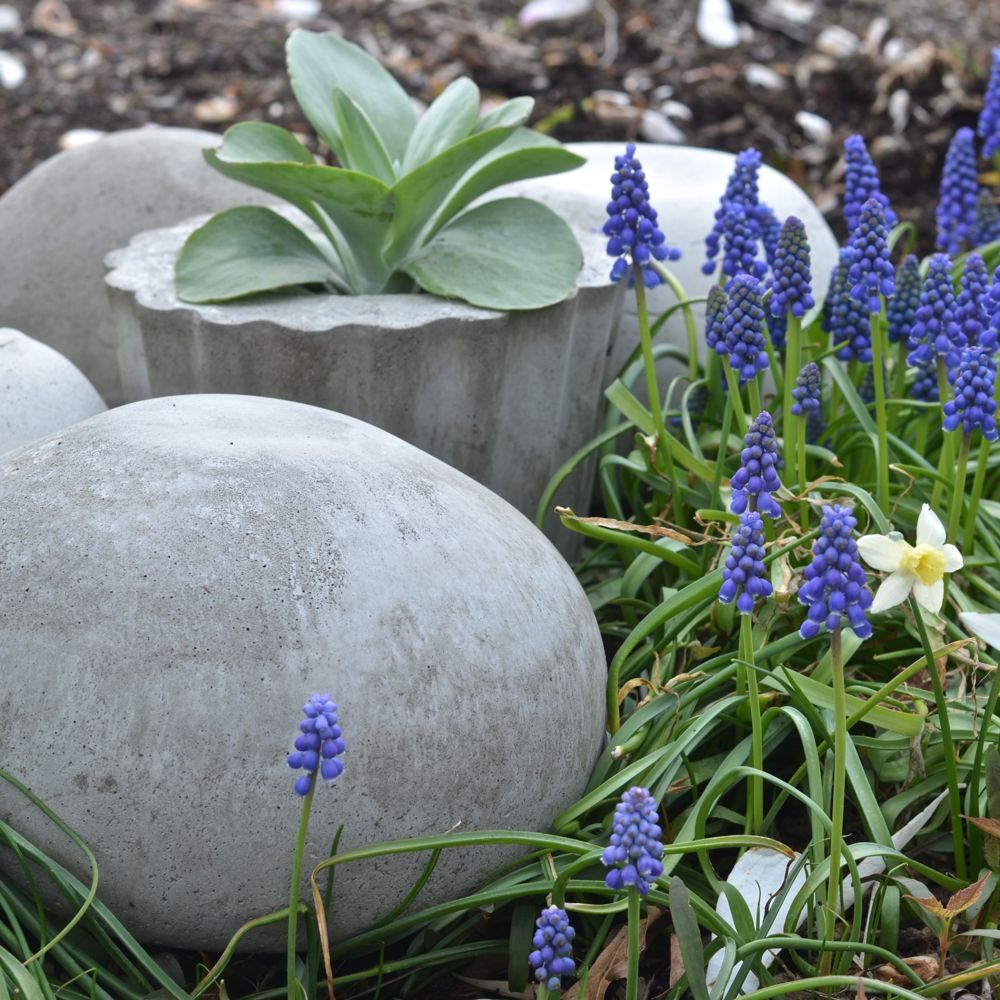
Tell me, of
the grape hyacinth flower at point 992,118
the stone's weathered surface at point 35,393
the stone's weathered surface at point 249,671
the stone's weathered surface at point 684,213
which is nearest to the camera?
the stone's weathered surface at point 249,671

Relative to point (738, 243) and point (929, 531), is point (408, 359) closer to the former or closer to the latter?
point (738, 243)

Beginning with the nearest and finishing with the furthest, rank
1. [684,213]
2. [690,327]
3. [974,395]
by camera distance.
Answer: [974,395] → [690,327] → [684,213]

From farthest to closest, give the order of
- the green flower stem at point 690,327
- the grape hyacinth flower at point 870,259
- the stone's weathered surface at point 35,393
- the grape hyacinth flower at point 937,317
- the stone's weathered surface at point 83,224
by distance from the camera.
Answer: the stone's weathered surface at point 83,224
the green flower stem at point 690,327
the stone's weathered surface at point 35,393
the grape hyacinth flower at point 937,317
the grape hyacinth flower at point 870,259

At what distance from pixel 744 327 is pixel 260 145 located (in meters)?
1.10

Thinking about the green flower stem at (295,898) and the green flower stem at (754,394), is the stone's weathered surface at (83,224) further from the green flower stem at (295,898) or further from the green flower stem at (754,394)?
the green flower stem at (295,898)

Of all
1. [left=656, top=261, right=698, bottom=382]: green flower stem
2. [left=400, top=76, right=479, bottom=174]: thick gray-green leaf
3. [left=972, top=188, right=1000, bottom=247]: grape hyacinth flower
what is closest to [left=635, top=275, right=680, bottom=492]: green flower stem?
[left=656, top=261, right=698, bottom=382]: green flower stem

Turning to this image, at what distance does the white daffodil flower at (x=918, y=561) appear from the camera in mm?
1573

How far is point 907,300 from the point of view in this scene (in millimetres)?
2621

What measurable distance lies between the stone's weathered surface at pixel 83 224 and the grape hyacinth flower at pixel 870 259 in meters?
1.65

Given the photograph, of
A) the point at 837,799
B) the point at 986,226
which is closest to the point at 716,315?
the point at 837,799

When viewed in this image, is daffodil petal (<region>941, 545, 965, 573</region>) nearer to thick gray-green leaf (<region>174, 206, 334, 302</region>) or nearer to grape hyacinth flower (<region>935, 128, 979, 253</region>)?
thick gray-green leaf (<region>174, 206, 334, 302</region>)

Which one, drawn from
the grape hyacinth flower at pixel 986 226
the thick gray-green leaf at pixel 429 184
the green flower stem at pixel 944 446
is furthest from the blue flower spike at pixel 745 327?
the grape hyacinth flower at pixel 986 226

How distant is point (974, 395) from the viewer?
2.03m

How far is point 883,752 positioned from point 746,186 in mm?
1173
